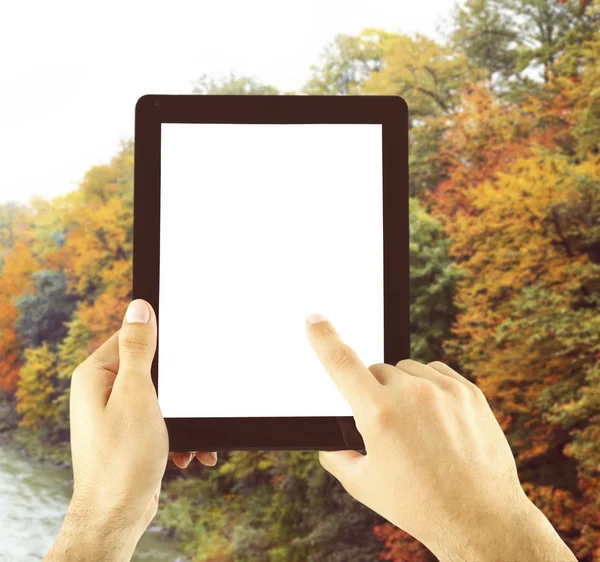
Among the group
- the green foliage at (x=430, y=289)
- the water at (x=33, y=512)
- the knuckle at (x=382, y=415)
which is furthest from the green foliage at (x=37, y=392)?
the knuckle at (x=382, y=415)

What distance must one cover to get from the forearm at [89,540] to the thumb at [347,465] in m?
0.28

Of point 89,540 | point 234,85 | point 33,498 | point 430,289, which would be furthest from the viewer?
point 234,85

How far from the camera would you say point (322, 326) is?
726 mm

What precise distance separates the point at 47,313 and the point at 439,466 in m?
4.61

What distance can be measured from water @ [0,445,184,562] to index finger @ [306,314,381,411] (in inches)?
159

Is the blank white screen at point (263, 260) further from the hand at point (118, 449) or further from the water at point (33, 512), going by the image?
the water at point (33, 512)

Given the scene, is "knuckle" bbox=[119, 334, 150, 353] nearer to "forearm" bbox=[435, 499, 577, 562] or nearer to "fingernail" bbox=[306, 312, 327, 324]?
"fingernail" bbox=[306, 312, 327, 324]

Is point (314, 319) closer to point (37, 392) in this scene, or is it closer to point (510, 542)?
point (510, 542)

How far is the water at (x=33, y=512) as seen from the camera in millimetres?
4160

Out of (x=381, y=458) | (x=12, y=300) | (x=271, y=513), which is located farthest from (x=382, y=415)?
(x=12, y=300)

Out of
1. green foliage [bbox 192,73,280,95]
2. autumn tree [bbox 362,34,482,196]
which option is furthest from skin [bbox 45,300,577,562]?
green foliage [bbox 192,73,280,95]

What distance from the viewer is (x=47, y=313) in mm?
4641

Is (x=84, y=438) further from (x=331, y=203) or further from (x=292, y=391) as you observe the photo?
(x=331, y=203)

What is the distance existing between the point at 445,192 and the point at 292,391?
11.9ft
